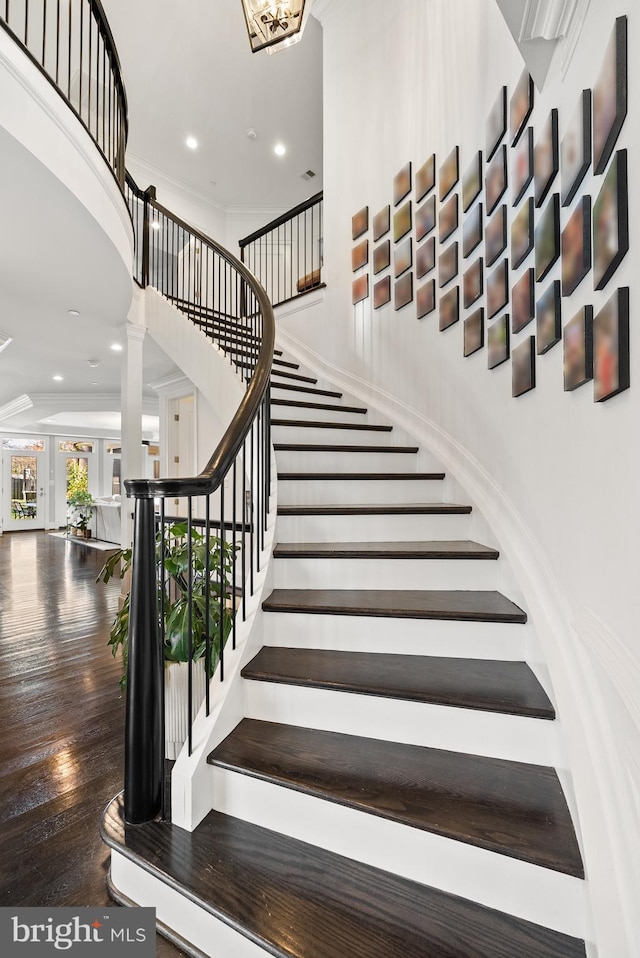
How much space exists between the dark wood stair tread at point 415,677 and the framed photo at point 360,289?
3.12 m

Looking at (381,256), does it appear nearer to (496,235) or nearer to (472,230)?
(472,230)

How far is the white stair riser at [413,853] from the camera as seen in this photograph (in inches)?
40.1

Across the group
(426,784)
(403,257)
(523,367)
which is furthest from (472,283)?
(426,784)

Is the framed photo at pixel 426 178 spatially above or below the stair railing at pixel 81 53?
below

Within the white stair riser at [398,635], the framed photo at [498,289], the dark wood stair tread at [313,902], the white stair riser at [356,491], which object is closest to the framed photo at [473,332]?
the framed photo at [498,289]

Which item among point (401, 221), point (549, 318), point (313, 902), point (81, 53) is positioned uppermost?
point (81, 53)

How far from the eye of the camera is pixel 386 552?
6.64 feet

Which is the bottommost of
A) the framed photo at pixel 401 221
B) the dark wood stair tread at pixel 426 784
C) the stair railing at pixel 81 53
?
the dark wood stair tread at pixel 426 784

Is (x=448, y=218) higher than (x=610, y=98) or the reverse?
higher

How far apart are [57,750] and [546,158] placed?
3137 mm

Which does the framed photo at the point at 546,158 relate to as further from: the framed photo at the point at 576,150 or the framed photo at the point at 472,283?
the framed photo at the point at 472,283

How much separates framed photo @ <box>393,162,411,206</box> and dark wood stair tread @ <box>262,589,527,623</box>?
293 centimetres

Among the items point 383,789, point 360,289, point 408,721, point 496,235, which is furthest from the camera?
point 360,289

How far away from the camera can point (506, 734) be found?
4.40ft
